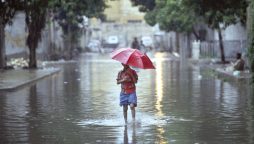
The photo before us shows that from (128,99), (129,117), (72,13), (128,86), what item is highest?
(72,13)

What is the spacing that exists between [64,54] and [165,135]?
5076cm

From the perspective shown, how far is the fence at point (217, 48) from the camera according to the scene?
1944 inches

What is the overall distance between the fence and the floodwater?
25.6m

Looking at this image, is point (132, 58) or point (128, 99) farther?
point (128, 99)

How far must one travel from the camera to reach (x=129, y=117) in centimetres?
1482

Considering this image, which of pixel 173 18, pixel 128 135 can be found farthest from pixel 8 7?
pixel 173 18

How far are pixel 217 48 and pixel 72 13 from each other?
11.5m

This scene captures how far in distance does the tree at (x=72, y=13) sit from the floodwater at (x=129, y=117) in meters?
11.3

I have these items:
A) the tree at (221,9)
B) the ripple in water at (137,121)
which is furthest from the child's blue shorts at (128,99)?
the tree at (221,9)

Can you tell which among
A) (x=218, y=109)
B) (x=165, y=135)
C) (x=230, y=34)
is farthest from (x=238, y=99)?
(x=230, y=34)

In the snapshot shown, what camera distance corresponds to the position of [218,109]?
647 inches

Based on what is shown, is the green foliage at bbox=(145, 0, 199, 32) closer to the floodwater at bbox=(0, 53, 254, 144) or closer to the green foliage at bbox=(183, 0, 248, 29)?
the green foliage at bbox=(183, 0, 248, 29)

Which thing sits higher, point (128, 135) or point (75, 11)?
point (75, 11)

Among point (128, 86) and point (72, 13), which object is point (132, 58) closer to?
point (128, 86)
